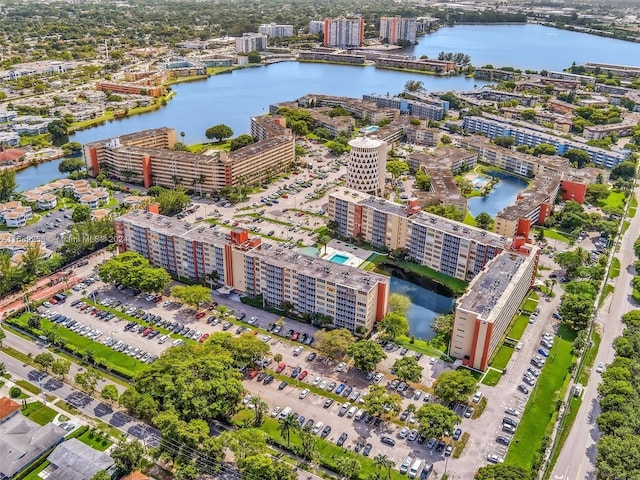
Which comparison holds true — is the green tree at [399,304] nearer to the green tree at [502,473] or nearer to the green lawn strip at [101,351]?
the green tree at [502,473]

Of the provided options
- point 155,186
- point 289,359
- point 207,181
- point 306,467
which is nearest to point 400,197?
point 207,181

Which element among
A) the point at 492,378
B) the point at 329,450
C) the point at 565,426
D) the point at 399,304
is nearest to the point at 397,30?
the point at 399,304

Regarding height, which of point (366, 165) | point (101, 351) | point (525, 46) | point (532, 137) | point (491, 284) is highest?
point (366, 165)

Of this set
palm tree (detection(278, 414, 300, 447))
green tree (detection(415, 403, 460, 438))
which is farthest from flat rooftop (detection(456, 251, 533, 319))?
palm tree (detection(278, 414, 300, 447))

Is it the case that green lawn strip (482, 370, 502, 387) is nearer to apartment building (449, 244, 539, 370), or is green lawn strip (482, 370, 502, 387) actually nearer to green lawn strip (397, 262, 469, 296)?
apartment building (449, 244, 539, 370)

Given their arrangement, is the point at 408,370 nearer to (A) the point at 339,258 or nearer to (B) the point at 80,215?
(A) the point at 339,258

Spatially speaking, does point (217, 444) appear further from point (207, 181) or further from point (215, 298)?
point (207, 181)
